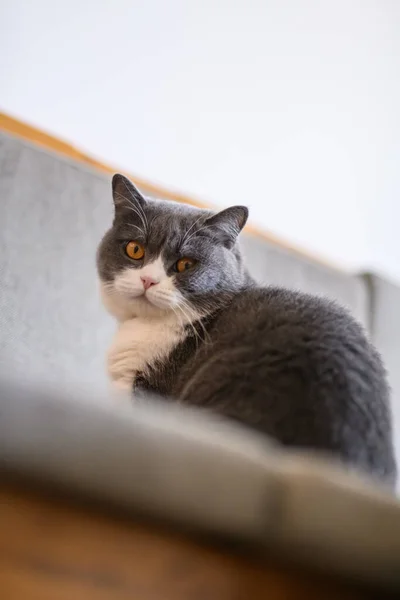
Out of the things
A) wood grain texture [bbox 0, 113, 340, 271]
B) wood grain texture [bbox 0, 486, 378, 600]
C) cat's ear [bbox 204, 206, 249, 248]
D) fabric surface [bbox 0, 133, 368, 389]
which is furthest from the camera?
wood grain texture [bbox 0, 113, 340, 271]

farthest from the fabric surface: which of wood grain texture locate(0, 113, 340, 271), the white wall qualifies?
the white wall

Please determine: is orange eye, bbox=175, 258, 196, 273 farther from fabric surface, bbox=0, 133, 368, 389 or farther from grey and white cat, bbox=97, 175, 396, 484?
fabric surface, bbox=0, 133, 368, 389

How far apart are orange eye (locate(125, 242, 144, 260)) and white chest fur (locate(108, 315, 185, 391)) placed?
0.13 meters

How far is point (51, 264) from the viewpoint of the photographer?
148 centimetres

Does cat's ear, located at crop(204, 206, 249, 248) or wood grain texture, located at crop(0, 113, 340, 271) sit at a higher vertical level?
cat's ear, located at crop(204, 206, 249, 248)

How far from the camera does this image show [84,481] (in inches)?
18.8

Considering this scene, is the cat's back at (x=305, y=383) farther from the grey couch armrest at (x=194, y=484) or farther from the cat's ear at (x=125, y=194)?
the cat's ear at (x=125, y=194)

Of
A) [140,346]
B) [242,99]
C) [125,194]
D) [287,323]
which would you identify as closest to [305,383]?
[287,323]

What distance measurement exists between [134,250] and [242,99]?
3.88 feet

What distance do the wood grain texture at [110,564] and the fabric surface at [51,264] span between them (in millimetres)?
843

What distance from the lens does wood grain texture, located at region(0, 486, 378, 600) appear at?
0.48m

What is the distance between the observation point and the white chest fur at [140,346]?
1126mm

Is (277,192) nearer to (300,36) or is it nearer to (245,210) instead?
(300,36)

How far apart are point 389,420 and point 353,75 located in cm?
185
